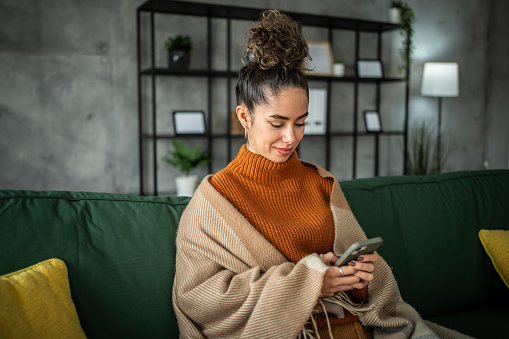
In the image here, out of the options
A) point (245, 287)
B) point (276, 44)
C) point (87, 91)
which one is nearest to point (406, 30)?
point (87, 91)

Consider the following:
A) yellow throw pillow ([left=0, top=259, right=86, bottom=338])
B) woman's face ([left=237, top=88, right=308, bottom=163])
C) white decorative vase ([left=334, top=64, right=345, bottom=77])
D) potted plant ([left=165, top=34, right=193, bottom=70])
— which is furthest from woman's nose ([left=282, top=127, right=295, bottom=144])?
white decorative vase ([left=334, top=64, right=345, bottom=77])

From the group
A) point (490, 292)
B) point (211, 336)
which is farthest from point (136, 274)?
point (490, 292)

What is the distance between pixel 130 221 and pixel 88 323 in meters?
0.32

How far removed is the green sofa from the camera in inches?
52.2

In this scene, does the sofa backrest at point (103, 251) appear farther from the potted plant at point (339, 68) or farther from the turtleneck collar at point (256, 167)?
the potted plant at point (339, 68)

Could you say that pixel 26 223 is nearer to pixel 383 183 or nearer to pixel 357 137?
pixel 383 183

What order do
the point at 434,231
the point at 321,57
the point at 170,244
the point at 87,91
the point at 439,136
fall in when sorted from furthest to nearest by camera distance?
the point at 439,136 < the point at 321,57 < the point at 87,91 < the point at 434,231 < the point at 170,244

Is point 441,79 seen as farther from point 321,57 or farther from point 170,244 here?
point 170,244

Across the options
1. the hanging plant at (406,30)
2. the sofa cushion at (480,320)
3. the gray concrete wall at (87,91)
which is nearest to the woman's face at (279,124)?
the sofa cushion at (480,320)

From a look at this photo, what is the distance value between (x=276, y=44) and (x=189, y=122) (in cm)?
267

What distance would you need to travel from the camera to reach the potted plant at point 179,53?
3805mm

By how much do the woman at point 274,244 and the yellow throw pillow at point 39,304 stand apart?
0.97ft

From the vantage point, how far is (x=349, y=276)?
1295 millimetres

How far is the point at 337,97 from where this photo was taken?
4.88 m
